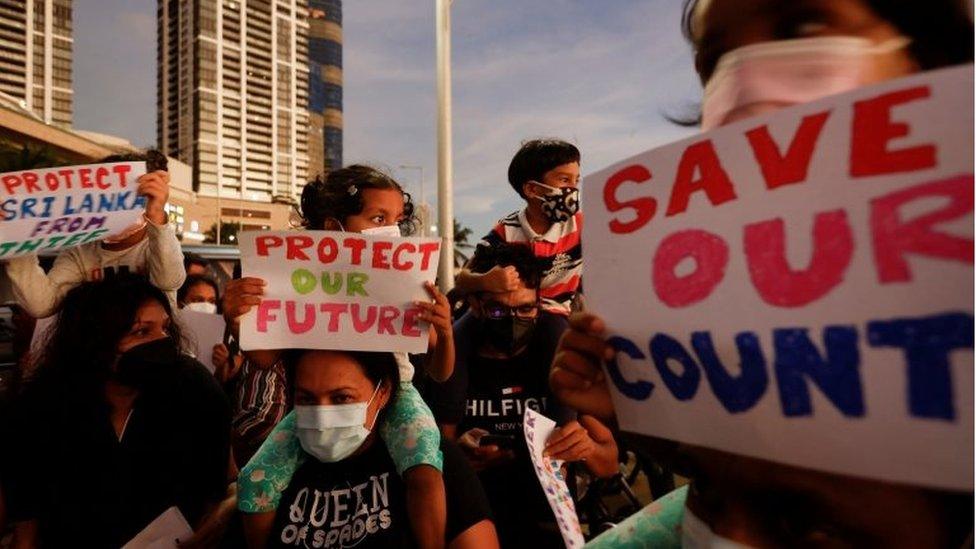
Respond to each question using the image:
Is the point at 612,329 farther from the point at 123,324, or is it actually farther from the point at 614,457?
the point at 123,324

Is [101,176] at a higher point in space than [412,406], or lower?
higher

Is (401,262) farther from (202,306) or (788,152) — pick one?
(202,306)

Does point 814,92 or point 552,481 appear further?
point 552,481

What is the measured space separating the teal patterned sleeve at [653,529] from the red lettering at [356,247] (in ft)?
3.81

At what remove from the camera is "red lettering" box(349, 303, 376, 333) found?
1994 mm

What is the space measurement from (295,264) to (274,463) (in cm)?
62

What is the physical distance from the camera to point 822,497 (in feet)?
2.48

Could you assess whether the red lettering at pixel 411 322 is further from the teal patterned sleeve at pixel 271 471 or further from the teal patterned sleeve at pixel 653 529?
the teal patterned sleeve at pixel 653 529

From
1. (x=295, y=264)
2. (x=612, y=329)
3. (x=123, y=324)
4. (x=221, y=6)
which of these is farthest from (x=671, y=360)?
(x=221, y=6)

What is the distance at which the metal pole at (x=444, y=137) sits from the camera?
392 inches

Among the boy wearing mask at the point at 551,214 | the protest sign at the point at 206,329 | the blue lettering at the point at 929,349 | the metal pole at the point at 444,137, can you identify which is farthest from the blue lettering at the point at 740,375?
the metal pole at the point at 444,137

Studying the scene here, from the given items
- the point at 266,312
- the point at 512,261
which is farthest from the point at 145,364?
the point at 512,261

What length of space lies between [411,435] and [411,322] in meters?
0.35

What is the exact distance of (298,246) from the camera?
200cm
